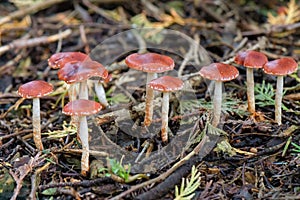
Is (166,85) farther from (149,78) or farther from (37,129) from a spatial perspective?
(37,129)

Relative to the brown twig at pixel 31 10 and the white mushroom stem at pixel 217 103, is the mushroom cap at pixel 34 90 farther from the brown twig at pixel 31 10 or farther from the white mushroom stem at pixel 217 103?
the brown twig at pixel 31 10

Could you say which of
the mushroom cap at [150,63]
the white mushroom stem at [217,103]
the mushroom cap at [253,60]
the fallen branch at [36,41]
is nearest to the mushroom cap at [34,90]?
the mushroom cap at [150,63]

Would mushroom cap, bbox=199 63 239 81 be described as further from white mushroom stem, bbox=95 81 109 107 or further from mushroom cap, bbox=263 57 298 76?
white mushroom stem, bbox=95 81 109 107

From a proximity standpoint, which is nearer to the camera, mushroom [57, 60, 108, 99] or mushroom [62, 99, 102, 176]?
mushroom [62, 99, 102, 176]

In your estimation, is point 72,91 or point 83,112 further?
point 72,91

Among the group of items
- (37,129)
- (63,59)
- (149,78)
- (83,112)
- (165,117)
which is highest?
(63,59)

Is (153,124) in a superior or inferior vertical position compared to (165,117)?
inferior

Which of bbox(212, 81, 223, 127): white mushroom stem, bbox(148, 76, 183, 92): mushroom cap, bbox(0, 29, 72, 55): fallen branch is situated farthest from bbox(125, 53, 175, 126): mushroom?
bbox(0, 29, 72, 55): fallen branch

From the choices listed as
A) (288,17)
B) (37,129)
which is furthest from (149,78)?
(288,17)
